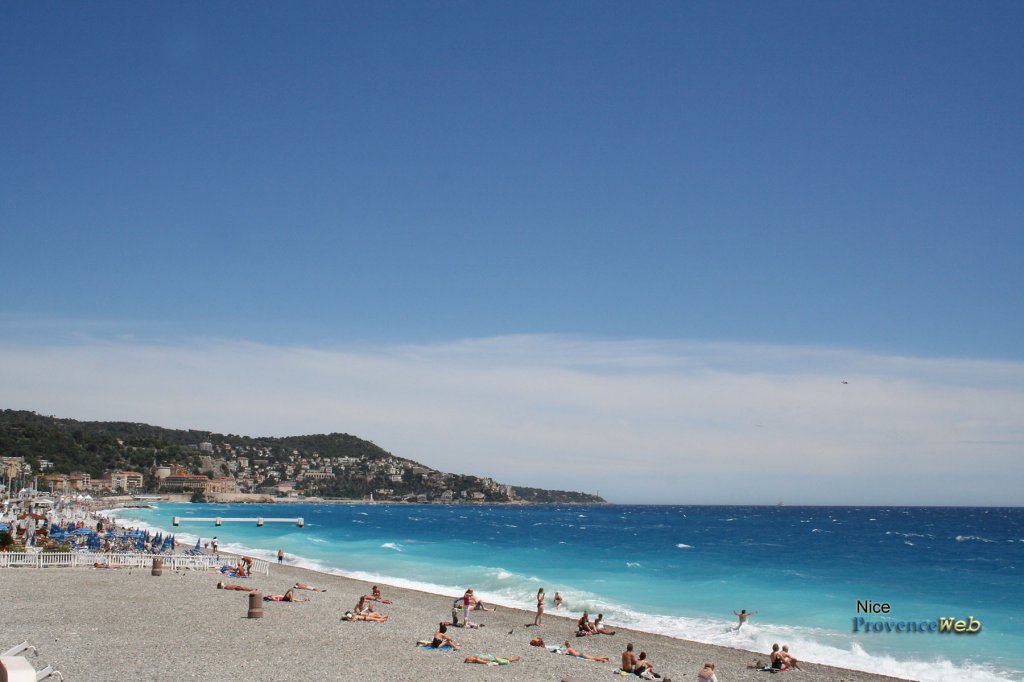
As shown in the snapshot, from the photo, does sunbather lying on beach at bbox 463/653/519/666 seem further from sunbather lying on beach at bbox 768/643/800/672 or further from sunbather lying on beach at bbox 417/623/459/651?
sunbather lying on beach at bbox 768/643/800/672

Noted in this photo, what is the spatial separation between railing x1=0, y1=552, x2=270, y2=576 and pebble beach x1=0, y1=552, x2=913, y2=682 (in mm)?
1660

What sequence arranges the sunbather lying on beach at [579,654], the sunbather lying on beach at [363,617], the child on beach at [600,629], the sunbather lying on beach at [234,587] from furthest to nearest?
the sunbather lying on beach at [234,587] < the child on beach at [600,629] < the sunbather lying on beach at [363,617] < the sunbather lying on beach at [579,654]

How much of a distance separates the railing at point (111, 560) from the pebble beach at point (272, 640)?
65.3 inches

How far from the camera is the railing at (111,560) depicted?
29.3m

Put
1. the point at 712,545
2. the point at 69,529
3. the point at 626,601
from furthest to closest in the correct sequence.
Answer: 1. the point at 712,545
2. the point at 69,529
3. the point at 626,601

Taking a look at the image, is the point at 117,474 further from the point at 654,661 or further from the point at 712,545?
the point at 654,661

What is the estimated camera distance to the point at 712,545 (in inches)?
2746

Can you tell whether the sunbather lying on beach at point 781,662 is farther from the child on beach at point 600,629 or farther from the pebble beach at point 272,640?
the child on beach at point 600,629

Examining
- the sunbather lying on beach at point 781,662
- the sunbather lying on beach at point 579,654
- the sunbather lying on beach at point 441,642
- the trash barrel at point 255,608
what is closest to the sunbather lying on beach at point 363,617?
the trash barrel at point 255,608

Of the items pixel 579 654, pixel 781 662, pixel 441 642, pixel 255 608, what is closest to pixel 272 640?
pixel 255 608

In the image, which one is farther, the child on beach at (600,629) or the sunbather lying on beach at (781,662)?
the child on beach at (600,629)

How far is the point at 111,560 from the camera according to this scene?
3120cm

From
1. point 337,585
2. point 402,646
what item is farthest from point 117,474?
point 402,646

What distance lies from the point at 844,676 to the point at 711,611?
11913mm
